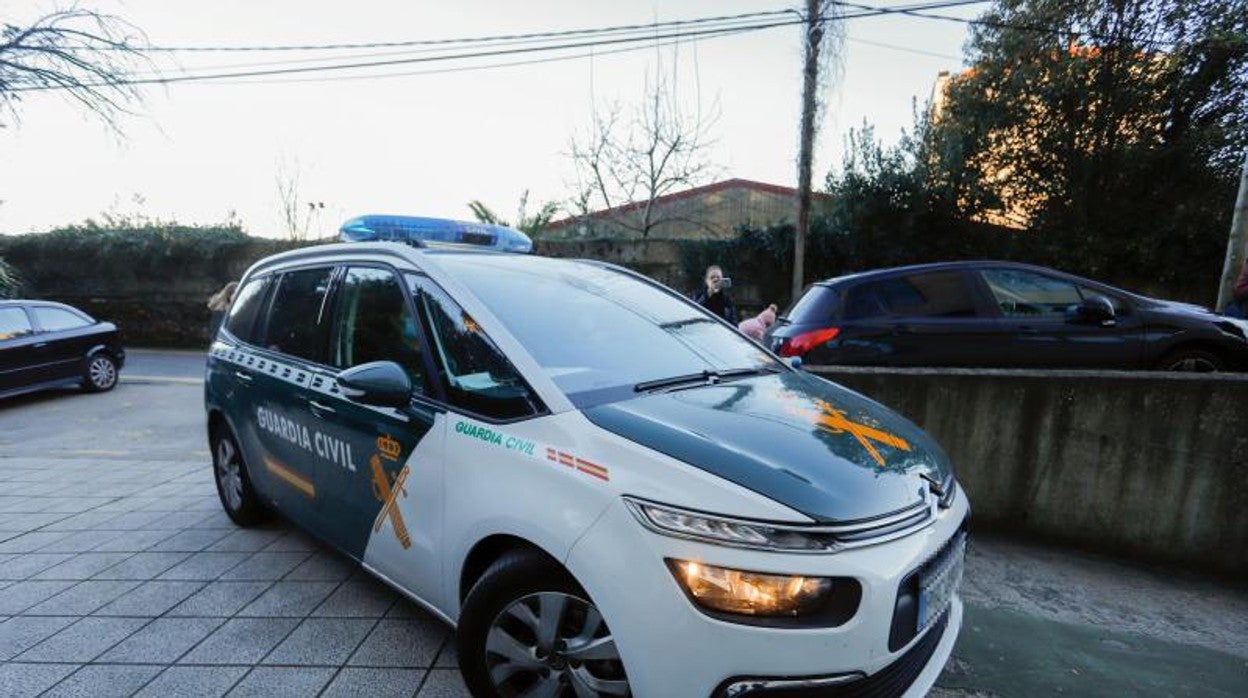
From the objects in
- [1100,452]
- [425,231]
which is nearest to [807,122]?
[1100,452]

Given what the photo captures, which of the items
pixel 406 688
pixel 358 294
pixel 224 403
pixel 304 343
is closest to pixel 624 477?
pixel 406 688

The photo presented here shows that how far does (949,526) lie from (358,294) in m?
2.54

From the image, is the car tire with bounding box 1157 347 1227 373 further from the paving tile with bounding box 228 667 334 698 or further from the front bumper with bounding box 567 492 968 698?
the paving tile with bounding box 228 667 334 698

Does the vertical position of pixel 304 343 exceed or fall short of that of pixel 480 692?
it exceeds it

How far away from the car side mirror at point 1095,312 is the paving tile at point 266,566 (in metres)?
6.11

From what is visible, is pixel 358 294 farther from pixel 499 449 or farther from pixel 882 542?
pixel 882 542

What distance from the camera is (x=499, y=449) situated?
72.6 inches

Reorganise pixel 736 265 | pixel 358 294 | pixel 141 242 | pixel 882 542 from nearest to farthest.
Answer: pixel 882 542 → pixel 358 294 → pixel 736 265 → pixel 141 242

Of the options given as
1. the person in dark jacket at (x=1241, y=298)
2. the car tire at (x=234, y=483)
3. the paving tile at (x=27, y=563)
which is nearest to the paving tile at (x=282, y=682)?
the car tire at (x=234, y=483)

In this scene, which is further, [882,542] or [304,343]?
[304,343]

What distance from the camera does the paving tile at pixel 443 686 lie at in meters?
2.16

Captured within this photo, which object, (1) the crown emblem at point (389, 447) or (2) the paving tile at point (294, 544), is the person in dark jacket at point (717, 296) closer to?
(2) the paving tile at point (294, 544)

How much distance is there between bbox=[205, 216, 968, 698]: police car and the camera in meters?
1.44

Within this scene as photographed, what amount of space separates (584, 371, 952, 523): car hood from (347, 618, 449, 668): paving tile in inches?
57.0
